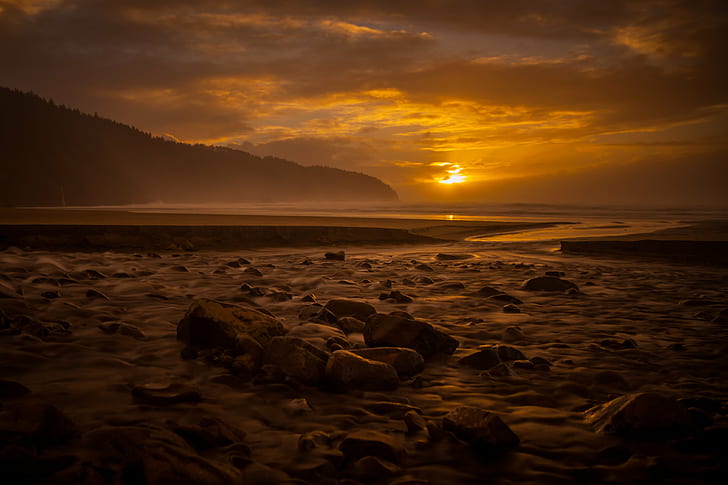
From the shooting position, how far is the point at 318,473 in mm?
1920

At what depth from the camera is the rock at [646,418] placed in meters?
2.29

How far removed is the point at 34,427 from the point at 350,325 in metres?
2.70

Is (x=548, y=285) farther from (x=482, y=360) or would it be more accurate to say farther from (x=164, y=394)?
(x=164, y=394)

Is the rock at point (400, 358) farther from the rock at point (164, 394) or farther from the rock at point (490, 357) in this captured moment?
the rock at point (164, 394)

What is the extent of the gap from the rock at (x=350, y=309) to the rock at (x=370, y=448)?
8.37 ft

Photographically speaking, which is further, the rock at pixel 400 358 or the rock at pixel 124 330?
the rock at pixel 124 330

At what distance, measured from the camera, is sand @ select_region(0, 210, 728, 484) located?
1.92 metres

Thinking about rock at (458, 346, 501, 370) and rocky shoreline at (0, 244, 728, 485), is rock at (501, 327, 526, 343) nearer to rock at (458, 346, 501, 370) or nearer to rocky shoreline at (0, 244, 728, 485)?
rocky shoreline at (0, 244, 728, 485)

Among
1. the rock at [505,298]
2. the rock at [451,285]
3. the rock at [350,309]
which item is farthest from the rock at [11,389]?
the rock at [451,285]

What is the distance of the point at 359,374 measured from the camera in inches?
115

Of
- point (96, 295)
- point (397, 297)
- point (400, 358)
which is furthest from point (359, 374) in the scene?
point (96, 295)

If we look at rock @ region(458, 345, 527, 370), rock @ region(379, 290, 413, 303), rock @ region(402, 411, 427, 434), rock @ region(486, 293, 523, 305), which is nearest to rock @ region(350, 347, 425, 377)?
rock @ region(458, 345, 527, 370)

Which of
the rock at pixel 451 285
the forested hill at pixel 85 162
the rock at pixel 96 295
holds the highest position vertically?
the forested hill at pixel 85 162

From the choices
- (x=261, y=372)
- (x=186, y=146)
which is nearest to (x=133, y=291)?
(x=261, y=372)
